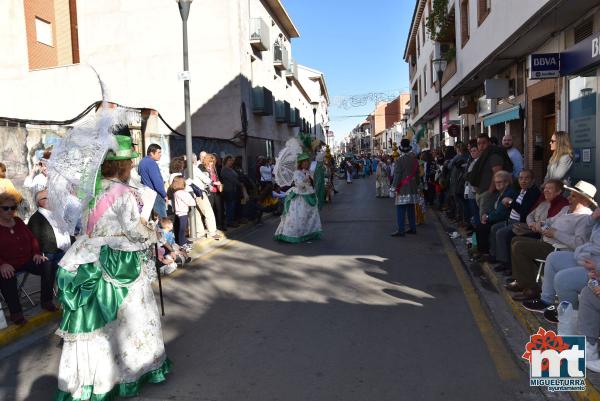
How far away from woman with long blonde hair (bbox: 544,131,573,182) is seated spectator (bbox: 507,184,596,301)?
5.48ft

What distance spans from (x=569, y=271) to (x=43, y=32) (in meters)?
24.4

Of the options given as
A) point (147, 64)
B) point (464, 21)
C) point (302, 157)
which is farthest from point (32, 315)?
point (147, 64)

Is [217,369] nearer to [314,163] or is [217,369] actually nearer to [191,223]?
[191,223]

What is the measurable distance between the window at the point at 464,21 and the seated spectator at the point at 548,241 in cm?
1305

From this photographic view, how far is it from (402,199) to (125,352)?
7.64m

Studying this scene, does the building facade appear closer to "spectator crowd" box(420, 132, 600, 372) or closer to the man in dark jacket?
"spectator crowd" box(420, 132, 600, 372)

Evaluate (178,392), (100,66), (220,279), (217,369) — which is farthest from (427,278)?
(100,66)

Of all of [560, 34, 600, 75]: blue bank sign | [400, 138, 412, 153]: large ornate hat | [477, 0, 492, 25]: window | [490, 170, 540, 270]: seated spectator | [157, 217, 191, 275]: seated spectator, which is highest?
[477, 0, 492, 25]: window

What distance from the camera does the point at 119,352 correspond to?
3650 millimetres

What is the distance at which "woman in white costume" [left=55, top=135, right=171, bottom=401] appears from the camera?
3.51 m

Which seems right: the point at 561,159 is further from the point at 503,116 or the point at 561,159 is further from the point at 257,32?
the point at 257,32

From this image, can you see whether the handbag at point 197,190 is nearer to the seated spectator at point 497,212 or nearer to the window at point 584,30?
the seated spectator at point 497,212

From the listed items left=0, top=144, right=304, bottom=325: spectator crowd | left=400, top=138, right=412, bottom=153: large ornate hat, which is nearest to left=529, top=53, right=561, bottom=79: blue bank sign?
left=400, top=138, right=412, bottom=153: large ornate hat

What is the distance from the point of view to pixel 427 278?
6.93 meters
